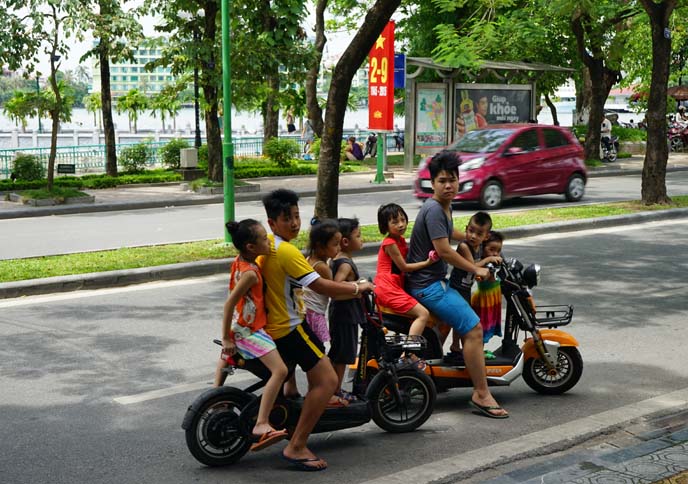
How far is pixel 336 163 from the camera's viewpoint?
42.7 ft

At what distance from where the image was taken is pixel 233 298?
4.97 metres

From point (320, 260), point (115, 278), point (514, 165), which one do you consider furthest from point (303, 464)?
point (514, 165)

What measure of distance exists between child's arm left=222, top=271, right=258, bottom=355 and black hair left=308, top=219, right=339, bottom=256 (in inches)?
17.5

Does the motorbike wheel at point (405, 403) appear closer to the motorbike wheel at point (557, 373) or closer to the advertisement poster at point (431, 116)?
the motorbike wheel at point (557, 373)

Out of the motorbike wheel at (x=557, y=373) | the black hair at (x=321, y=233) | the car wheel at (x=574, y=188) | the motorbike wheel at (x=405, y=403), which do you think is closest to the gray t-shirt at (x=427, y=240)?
the motorbike wheel at (x=405, y=403)

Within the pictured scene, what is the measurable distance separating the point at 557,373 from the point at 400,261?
1501 mm

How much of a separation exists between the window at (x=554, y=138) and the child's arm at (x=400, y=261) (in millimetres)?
13829

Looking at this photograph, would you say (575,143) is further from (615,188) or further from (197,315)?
(197,315)

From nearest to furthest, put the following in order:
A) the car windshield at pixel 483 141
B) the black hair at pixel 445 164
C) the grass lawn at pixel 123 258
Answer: the black hair at pixel 445 164 < the grass lawn at pixel 123 258 < the car windshield at pixel 483 141

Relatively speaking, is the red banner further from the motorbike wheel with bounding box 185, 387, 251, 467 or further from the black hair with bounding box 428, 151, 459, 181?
the motorbike wheel with bounding box 185, 387, 251, 467

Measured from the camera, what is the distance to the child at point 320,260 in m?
5.21

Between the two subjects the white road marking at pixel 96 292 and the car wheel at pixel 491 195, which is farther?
the car wheel at pixel 491 195

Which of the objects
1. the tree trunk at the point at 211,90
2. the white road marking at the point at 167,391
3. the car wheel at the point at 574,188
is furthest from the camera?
the tree trunk at the point at 211,90

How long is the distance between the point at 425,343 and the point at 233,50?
16240 millimetres
